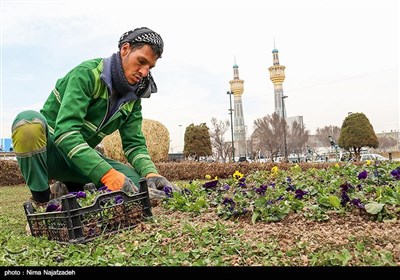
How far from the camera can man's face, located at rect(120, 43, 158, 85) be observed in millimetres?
2762

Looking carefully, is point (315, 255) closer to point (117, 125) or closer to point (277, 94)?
point (117, 125)

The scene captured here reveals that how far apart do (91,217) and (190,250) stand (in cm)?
65

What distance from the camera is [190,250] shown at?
187 cm

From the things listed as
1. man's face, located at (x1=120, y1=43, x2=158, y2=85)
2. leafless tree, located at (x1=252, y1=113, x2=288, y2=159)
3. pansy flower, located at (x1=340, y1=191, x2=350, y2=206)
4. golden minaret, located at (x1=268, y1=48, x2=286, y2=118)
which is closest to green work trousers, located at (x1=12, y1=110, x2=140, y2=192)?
man's face, located at (x1=120, y1=43, x2=158, y2=85)

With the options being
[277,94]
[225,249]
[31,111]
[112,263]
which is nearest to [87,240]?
[112,263]

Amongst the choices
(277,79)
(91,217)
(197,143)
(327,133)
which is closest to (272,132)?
(197,143)

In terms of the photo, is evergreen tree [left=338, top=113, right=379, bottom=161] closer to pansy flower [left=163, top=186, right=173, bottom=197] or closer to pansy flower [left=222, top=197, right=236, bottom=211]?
pansy flower [left=163, top=186, right=173, bottom=197]

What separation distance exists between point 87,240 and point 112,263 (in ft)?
1.33

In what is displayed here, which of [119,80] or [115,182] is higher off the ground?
[119,80]

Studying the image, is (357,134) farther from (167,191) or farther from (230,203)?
(230,203)

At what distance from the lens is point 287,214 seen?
2377 millimetres

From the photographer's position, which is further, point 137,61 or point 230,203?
point 137,61

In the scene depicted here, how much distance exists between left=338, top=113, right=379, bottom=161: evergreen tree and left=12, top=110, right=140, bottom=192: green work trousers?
2216 cm

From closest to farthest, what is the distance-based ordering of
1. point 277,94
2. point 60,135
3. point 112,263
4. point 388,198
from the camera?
point 112,263, point 388,198, point 60,135, point 277,94
